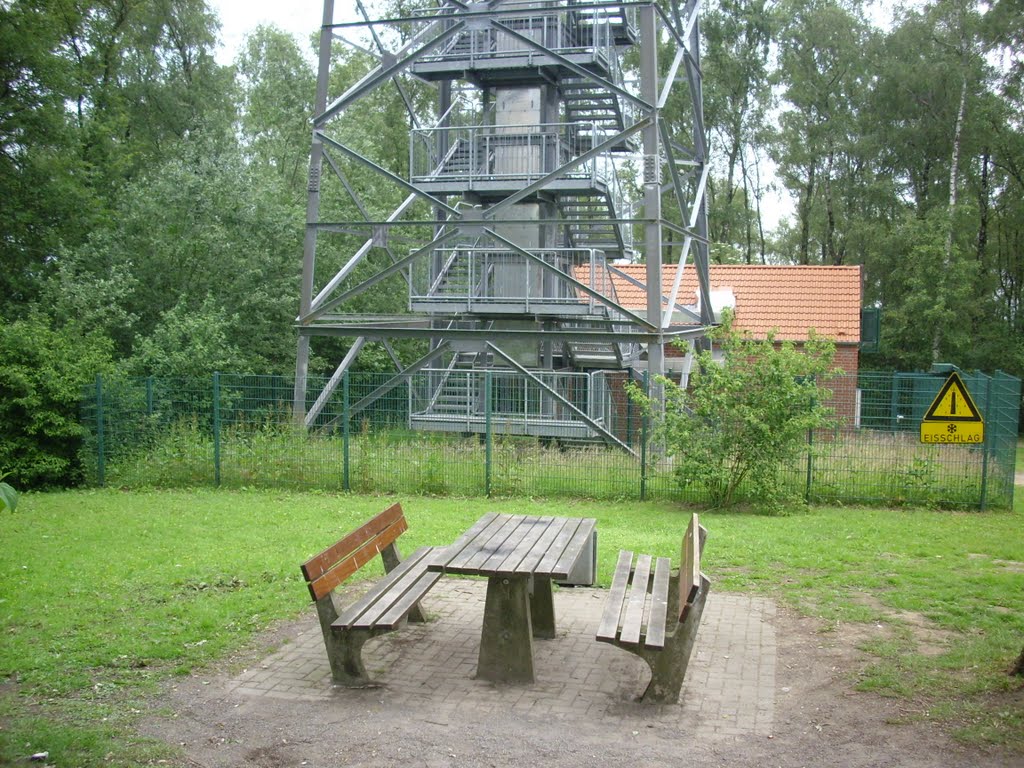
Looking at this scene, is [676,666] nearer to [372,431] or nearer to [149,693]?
[149,693]

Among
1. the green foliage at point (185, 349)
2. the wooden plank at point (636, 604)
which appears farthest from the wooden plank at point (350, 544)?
the green foliage at point (185, 349)

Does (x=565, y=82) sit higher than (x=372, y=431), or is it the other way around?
(x=565, y=82)

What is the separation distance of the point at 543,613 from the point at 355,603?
Result: 5.02ft

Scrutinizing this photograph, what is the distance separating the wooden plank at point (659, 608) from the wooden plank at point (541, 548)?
769 mm

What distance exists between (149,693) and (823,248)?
40.8 m

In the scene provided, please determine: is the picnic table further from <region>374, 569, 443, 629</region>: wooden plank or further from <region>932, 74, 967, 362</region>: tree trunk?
<region>932, 74, 967, 362</region>: tree trunk

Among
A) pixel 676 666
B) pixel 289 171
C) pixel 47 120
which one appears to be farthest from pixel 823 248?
pixel 676 666

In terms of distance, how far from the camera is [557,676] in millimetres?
6688

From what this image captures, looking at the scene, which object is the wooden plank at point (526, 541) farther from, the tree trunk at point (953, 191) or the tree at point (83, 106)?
the tree trunk at point (953, 191)

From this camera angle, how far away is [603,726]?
582 cm

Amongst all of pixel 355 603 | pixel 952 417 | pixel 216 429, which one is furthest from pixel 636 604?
pixel 216 429

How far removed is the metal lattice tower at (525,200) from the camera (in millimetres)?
16922

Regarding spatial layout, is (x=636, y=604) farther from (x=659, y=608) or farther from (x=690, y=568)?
(x=690, y=568)

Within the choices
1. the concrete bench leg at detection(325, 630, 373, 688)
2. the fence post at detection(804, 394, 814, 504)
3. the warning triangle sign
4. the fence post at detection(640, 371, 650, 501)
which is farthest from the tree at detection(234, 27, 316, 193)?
the concrete bench leg at detection(325, 630, 373, 688)
